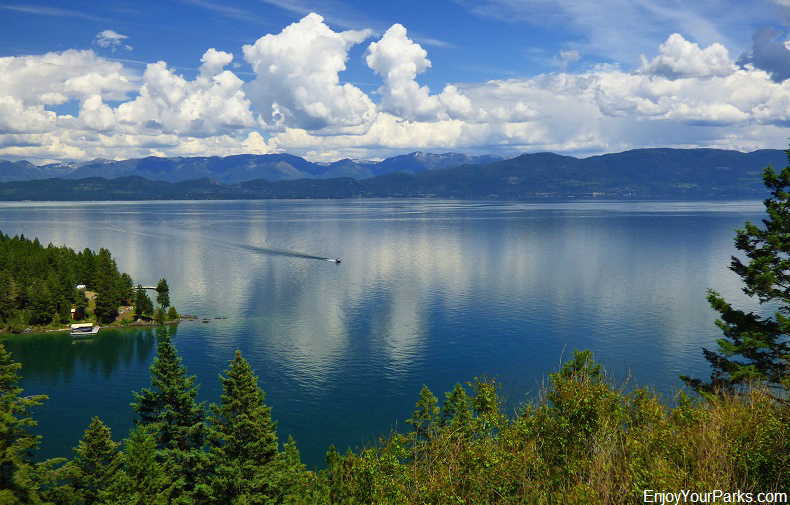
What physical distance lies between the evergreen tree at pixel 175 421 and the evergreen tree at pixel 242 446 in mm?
2292

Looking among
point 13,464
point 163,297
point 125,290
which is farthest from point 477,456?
point 125,290

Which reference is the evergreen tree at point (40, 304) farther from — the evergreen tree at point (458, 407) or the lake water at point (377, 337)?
the evergreen tree at point (458, 407)

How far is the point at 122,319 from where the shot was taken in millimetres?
108500

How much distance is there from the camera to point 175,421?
38.4 metres

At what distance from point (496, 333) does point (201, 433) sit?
2608 inches

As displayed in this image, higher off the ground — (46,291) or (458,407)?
(46,291)

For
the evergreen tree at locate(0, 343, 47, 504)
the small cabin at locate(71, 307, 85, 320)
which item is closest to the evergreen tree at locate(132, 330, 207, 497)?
the evergreen tree at locate(0, 343, 47, 504)

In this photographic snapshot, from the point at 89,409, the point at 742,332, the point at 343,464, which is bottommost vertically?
the point at 89,409

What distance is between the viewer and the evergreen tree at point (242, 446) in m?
34.4

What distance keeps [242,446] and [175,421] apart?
21.9 feet

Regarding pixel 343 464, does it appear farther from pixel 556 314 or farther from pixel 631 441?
pixel 556 314

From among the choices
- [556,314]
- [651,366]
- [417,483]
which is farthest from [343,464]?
[556,314]

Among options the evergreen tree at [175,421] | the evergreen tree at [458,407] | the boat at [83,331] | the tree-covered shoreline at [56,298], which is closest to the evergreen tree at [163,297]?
the tree-covered shoreline at [56,298]

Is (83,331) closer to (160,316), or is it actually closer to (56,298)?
(56,298)
